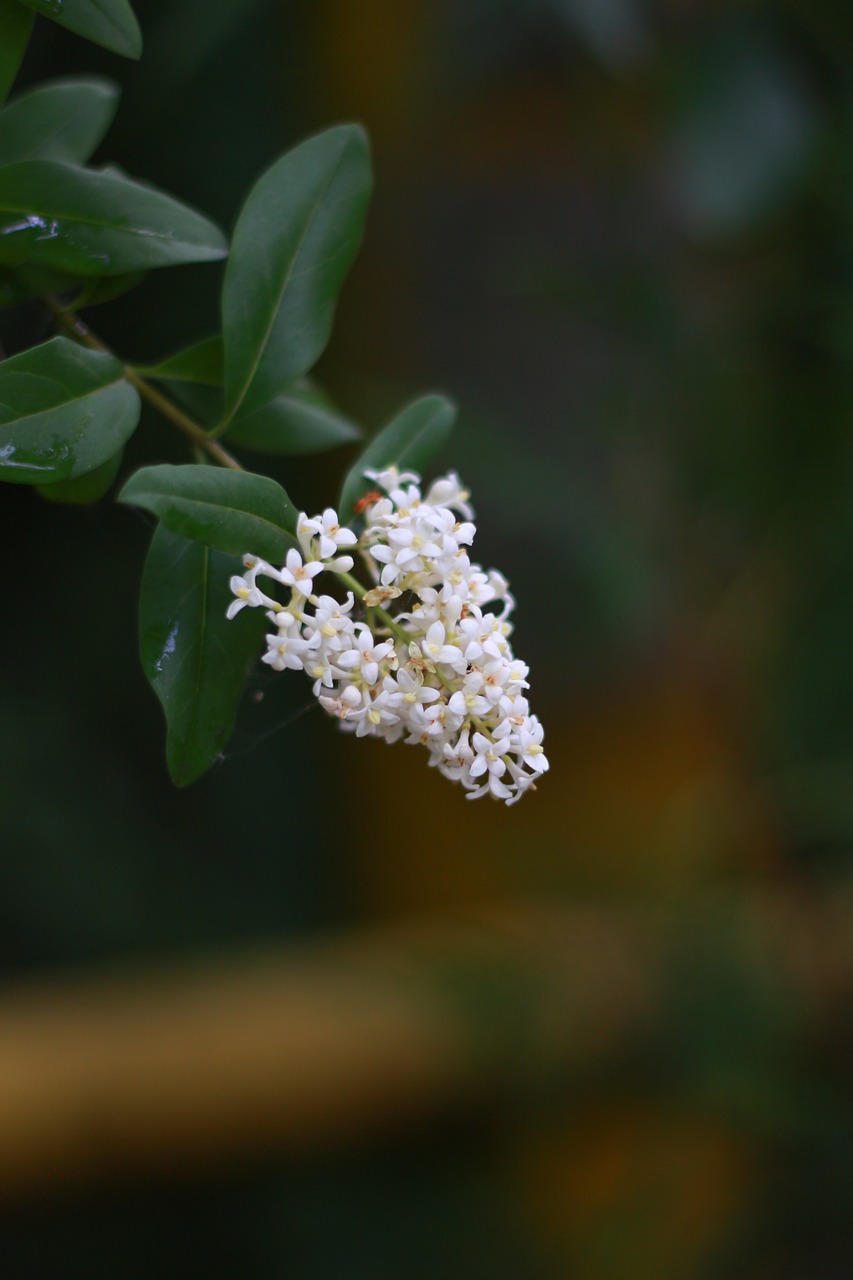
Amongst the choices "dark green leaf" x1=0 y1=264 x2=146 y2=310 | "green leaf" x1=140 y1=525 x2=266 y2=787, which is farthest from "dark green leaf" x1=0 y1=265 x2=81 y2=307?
"green leaf" x1=140 y1=525 x2=266 y2=787

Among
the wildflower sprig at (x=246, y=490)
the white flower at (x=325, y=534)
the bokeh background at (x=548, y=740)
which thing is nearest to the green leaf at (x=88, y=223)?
the wildflower sprig at (x=246, y=490)


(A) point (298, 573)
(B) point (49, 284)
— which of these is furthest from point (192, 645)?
(B) point (49, 284)

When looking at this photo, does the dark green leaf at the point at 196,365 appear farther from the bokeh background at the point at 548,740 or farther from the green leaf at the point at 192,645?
the bokeh background at the point at 548,740

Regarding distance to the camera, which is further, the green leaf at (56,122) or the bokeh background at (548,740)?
the bokeh background at (548,740)

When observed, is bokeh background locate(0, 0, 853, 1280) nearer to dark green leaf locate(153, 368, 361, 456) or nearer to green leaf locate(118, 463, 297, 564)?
dark green leaf locate(153, 368, 361, 456)

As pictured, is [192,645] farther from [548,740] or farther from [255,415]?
[548,740]
